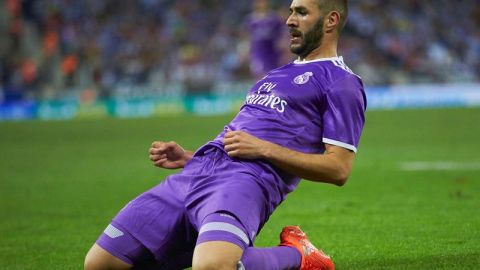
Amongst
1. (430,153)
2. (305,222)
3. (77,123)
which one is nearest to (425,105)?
(77,123)

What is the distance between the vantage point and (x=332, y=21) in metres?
5.06

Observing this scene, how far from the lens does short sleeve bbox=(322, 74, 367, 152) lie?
4.79 meters

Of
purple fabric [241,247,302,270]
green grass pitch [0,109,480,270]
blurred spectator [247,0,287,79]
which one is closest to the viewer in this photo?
purple fabric [241,247,302,270]

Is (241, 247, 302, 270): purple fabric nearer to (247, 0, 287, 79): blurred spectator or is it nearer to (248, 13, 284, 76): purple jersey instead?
(247, 0, 287, 79): blurred spectator

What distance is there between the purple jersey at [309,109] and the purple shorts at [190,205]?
163 millimetres

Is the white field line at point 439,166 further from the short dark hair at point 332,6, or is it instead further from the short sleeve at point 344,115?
the short sleeve at point 344,115

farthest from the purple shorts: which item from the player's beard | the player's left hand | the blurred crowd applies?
the blurred crowd

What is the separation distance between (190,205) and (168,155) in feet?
2.00

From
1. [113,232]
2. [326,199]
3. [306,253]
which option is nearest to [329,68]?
[306,253]

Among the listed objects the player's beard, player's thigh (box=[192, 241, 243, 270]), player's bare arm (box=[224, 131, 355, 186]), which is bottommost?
player's thigh (box=[192, 241, 243, 270])

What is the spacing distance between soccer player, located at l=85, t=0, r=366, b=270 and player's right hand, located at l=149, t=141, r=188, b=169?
0.63ft

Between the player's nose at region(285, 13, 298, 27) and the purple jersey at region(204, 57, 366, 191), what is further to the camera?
the player's nose at region(285, 13, 298, 27)

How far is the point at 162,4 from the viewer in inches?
1223

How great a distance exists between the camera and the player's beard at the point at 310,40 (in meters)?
5.03
